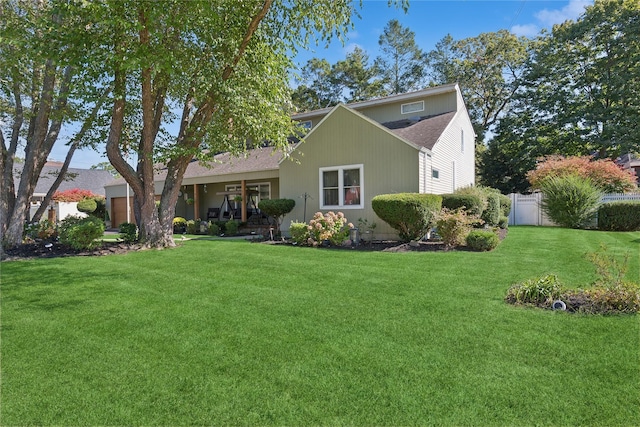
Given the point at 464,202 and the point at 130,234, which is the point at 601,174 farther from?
the point at 130,234

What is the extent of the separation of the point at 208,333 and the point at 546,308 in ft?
12.8

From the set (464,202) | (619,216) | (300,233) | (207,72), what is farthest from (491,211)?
(207,72)

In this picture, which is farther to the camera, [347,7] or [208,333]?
[347,7]

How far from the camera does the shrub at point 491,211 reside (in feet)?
43.4

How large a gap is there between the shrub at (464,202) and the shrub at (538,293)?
6224 millimetres

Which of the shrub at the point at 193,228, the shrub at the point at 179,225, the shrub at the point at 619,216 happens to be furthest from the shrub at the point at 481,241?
the shrub at the point at 179,225

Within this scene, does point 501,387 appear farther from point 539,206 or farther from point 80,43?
point 539,206

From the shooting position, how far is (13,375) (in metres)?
2.93

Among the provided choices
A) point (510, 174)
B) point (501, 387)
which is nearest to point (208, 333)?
point (501, 387)

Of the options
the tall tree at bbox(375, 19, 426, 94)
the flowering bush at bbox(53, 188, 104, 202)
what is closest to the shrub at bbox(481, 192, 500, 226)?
the tall tree at bbox(375, 19, 426, 94)

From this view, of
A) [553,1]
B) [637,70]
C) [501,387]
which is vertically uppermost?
[637,70]

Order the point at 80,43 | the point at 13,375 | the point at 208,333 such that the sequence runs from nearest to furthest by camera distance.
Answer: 1. the point at 13,375
2. the point at 208,333
3. the point at 80,43

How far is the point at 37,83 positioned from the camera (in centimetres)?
1055

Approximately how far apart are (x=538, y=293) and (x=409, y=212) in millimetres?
5257
